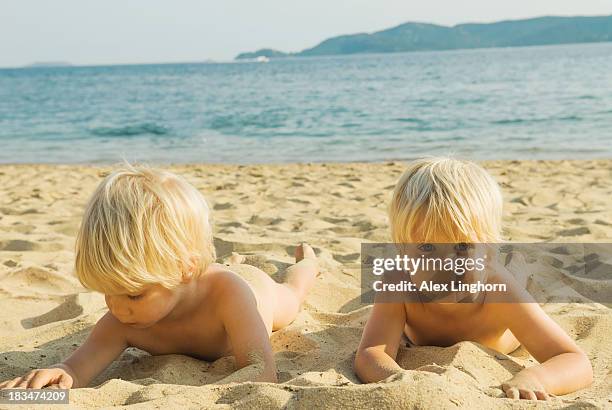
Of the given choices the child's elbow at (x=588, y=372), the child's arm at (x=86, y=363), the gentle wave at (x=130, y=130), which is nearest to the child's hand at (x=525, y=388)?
the child's elbow at (x=588, y=372)

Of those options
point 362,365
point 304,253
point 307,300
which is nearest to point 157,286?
point 362,365

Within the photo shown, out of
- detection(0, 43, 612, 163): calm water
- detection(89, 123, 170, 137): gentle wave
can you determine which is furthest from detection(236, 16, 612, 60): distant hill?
detection(89, 123, 170, 137): gentle wave

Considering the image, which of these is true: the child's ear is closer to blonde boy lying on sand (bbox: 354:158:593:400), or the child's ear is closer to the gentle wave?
blonde boy lying on sand (bbox: 354:158:593:400)

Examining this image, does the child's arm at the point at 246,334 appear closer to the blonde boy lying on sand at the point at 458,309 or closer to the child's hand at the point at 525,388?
the blonde boy lying on sand at the point at 458,309

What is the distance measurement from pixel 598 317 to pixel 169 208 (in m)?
1.90

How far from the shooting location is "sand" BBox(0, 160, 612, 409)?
203 cm

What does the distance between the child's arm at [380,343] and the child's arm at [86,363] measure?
920 millimetres

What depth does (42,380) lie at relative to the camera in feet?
7.59

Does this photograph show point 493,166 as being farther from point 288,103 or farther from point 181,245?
point 288,103

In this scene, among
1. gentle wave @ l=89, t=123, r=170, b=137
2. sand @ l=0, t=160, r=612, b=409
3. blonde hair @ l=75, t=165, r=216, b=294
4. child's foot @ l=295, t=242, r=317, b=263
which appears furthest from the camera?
gentle wave @ l=89, t=123, r=170, b=137

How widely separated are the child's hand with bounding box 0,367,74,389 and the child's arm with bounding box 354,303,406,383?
1006 millimetres

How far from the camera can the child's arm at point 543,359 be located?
2.12 meters

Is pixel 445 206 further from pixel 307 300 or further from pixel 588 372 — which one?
pixel 307 300

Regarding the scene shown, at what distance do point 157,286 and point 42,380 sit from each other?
49cm
